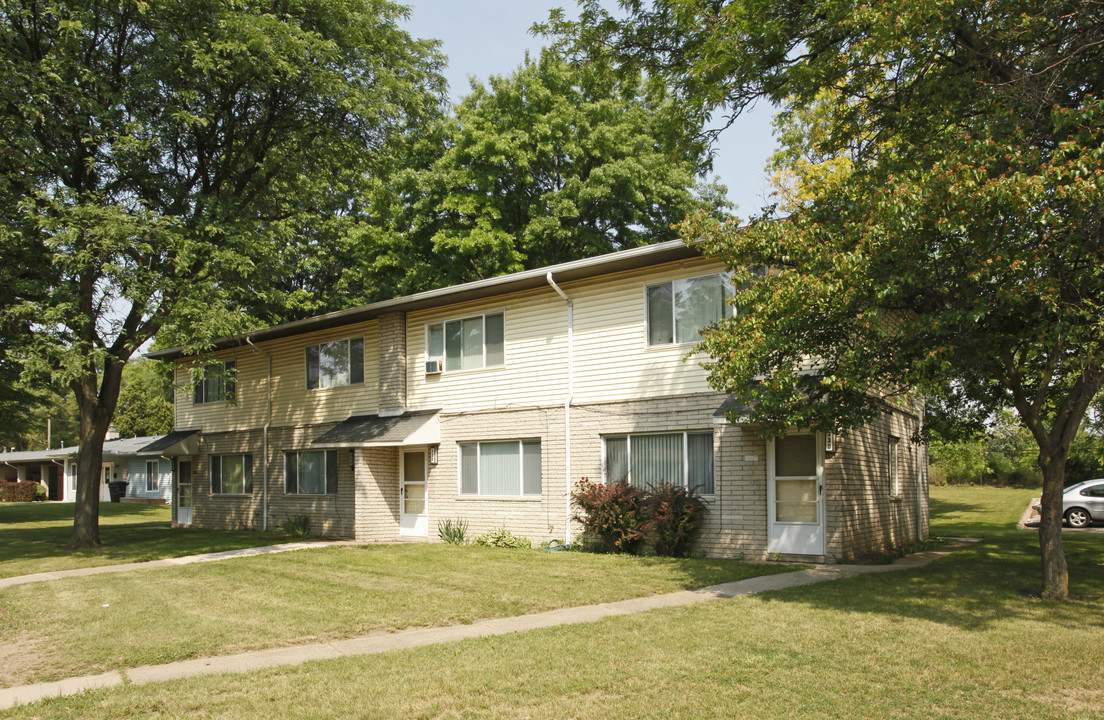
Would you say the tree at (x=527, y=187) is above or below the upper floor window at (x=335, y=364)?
above

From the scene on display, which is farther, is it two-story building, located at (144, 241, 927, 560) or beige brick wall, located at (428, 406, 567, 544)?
beige brick wall, located at (428, 406, 567, 544)

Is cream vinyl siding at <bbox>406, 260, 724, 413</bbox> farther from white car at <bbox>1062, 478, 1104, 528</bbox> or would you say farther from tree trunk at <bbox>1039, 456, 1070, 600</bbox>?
white car at <bbox>1062, 478, 1104, 528</bbox>

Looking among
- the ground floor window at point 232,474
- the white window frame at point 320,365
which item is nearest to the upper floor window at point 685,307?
the white window frame at point 320,365

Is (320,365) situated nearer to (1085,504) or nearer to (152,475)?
(1085,504)

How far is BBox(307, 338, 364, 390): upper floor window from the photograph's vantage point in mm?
20922

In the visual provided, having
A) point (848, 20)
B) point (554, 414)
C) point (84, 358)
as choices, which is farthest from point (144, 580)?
point (848, 20)

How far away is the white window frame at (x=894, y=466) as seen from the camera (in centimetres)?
1711

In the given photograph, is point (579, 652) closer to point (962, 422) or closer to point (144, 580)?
point (144, 580)

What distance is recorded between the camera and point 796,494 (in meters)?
14.0

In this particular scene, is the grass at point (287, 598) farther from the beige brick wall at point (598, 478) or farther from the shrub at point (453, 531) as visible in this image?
the shrub at point (453, 531)

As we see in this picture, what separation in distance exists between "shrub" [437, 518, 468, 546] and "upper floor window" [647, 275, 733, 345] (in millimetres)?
6110

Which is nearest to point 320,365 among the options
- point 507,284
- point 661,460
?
point 507,284

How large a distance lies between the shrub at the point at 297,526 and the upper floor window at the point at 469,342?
597 cm

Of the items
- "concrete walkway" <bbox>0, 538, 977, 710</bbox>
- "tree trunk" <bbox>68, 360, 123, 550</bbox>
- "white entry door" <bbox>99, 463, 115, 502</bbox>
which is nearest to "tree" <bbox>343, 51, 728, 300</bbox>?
"tree trunk" <bbox>68, 360, 123, 550</bbox>
